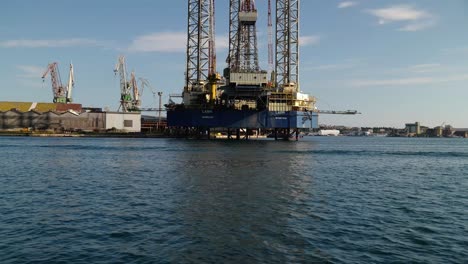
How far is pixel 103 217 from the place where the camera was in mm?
22047

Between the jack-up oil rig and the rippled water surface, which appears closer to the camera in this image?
the rippled water surface

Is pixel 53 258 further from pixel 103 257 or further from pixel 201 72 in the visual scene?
pixel 201 72

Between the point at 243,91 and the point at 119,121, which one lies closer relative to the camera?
the point at 243,91

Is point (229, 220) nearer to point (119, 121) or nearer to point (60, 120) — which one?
point (119, 121)

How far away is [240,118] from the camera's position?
12356cm

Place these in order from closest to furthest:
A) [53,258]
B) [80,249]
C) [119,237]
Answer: [53,258] < [80,249] < [119,237]

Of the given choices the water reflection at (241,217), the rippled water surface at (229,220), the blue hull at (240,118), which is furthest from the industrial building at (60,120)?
the water reflection at (241,217)

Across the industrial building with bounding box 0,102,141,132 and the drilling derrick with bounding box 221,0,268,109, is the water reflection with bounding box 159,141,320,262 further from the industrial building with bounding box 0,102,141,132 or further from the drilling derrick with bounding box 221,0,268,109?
the industrial building with bounding box 0,102,141,132

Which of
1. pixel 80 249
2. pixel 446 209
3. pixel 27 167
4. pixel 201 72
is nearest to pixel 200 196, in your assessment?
pixel 80 249

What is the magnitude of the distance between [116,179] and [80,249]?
22037 millimetres

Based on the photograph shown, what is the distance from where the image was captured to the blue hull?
12356cm

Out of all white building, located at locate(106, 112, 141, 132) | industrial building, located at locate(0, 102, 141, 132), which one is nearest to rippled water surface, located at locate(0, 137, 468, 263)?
white building, located at locate(106, 112, 141, 132)

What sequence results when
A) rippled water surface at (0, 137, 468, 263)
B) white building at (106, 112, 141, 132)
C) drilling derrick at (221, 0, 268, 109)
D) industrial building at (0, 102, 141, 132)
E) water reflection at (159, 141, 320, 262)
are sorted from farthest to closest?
white building at (106, 112, 141, 132), industrial building at (0, 102, 141, 132), drilling derrick at (221, 0, 268, 109), water reflection at (159, 141, 320, 262), rippled water surface at (0, 137, 468, 263)

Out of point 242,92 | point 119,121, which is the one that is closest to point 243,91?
point 242,92
